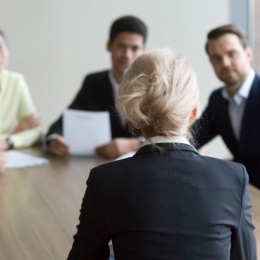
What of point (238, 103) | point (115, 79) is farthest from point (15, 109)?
point (238, 103)

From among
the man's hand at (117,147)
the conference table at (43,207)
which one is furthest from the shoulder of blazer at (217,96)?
the conference table at (43,207)

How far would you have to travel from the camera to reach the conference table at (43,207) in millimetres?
1604

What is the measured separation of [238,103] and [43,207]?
1148 mm

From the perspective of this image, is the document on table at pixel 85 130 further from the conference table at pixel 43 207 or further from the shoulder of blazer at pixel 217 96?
the shoulder of blazer at pixel 217 96

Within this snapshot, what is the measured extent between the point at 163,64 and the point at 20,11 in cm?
302

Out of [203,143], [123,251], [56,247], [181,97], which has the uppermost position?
[181,97]

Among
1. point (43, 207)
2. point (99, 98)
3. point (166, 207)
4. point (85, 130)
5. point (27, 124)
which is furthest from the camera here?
point (99, 98)

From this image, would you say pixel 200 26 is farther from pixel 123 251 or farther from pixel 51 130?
pixel 123 251

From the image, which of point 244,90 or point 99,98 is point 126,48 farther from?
point 244,90

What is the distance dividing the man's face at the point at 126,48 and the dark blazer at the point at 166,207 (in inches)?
72.9

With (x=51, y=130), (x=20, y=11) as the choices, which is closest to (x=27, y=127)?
(x=51, y=130)

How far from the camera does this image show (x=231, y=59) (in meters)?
2.69

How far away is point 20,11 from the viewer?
13.4 ft

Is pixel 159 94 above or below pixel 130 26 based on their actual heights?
above
